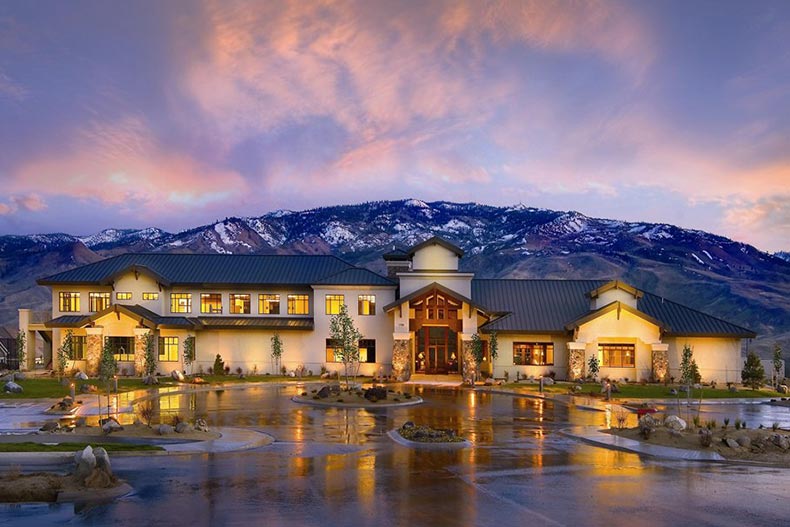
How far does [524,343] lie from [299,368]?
1892 centimetres

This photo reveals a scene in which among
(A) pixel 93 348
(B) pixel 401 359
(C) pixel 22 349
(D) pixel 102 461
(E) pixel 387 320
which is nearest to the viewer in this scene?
(D) pixel 102 461

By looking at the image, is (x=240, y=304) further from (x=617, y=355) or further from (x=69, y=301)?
(x=617, y=355)

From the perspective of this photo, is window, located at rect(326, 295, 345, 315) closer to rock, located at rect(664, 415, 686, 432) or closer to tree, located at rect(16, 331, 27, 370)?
tree, located at rect(16, 331, 27, 370)

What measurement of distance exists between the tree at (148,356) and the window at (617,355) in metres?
35.2

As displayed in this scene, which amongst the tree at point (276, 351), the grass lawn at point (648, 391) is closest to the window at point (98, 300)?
the tree at point (276, 351)

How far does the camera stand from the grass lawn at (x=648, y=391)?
150 ft

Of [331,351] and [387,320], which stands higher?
[387,320]

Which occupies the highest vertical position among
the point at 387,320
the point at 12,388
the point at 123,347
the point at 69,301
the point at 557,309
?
the point at 69,301

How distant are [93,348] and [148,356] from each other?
659 cm

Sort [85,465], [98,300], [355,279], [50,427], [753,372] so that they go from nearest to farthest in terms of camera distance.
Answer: [85,465], [50,427], [753,372], [355,279], [98,300]

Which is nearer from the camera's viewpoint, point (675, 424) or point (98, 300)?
point (675, 424)

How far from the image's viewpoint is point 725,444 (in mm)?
24391

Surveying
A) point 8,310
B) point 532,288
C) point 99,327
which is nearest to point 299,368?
point 99,327

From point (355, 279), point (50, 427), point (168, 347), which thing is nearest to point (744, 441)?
point (50, 427)
